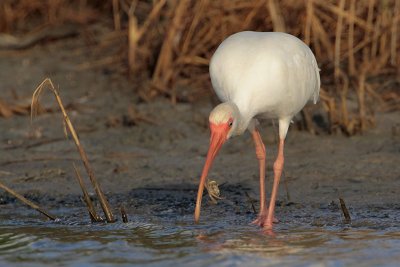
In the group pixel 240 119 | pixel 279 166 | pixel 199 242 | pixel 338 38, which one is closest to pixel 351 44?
pixel 338 38

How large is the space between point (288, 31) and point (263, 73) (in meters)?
2.70

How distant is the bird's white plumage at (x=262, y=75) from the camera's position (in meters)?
6.05

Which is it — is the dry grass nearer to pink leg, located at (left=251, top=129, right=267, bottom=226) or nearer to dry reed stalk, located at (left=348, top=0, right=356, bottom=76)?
dry reed stalk, located at (left=348, top=0, right=356, bottom=76)

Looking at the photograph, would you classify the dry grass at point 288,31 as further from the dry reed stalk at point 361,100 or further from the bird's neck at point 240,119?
the bird's neck at point 240,119

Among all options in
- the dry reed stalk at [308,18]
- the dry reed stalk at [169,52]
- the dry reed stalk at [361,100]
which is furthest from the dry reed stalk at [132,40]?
the dry reed stalk at [361,100]

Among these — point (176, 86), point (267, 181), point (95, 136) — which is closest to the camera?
point (267, 181)

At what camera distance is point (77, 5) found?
11.2 m

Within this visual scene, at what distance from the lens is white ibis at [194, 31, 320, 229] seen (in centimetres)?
595

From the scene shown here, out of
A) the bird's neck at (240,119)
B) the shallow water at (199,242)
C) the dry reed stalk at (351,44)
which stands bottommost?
the shallow water at (199,242)

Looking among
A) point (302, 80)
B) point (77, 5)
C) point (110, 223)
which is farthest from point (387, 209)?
point (77, 5)

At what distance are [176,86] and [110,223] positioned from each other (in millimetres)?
3106

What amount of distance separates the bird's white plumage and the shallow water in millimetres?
639

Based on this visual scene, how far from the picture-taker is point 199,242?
5.70 m

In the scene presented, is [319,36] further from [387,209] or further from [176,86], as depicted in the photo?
[387,209]
